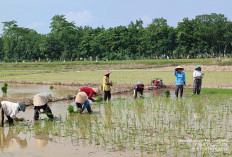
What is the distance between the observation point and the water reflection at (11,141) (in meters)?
5.83

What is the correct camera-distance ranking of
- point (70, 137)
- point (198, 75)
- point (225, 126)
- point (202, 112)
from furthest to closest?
point (198, 75) < point (202, 112) < point (225, 126) < point (70, 137)

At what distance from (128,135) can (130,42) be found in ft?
147

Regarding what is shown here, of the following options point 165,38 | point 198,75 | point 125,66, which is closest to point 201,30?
point 165,38

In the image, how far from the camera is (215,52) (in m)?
51.3

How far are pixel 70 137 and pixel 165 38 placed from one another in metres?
42.3

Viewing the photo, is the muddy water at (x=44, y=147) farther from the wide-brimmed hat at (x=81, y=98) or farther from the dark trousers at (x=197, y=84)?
the dark trousers at (x=197, y=84)

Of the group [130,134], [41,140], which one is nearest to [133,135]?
[130,134]

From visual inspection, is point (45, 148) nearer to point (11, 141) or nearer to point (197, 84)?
point (11, 141)

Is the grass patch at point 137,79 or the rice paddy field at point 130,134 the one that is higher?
the grass patch at point 137,79

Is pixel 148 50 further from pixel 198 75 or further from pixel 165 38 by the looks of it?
pixel 198 75

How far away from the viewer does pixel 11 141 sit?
6.15 meters

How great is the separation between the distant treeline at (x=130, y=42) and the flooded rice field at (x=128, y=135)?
3751 centimetres

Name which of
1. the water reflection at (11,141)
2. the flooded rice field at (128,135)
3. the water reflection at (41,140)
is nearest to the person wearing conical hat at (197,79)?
the flooded rice field at (128,135)

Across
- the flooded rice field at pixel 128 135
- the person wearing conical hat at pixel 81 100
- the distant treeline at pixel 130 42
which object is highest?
the distant treeline at pixel 130 42
